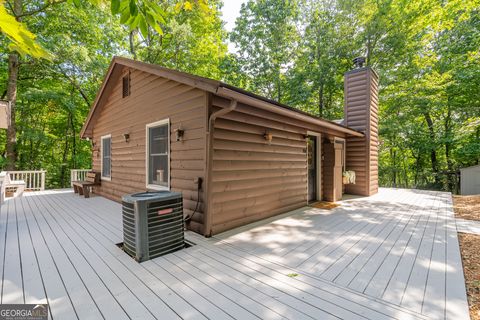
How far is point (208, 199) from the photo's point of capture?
127 inches

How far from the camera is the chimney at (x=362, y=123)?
689 cm

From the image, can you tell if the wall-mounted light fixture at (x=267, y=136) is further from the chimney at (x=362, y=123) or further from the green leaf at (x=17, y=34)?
the chimney at (x=362, y=123)

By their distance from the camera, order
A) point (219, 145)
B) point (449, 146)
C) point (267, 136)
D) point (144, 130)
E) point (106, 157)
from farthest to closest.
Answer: point (449, 146), point (106, 157), point (144, 130), point (267, 136), point (219, 145)

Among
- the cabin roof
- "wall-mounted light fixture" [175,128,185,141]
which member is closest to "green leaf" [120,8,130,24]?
the cabin roof

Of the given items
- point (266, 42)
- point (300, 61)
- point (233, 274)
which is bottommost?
point (233, 274)

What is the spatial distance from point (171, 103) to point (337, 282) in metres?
3.75

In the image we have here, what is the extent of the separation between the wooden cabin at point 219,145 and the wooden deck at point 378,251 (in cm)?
62

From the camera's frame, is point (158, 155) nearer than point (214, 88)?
No

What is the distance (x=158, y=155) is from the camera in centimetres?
456

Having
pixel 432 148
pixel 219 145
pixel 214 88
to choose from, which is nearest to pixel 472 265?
pixel 219 145

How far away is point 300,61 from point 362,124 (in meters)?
6.62

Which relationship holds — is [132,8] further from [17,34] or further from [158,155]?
[158,155]

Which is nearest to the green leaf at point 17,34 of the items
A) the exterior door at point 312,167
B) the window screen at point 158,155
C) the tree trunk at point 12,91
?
the window screen at point 158,155

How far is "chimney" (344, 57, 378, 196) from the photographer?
6887 millimetres
